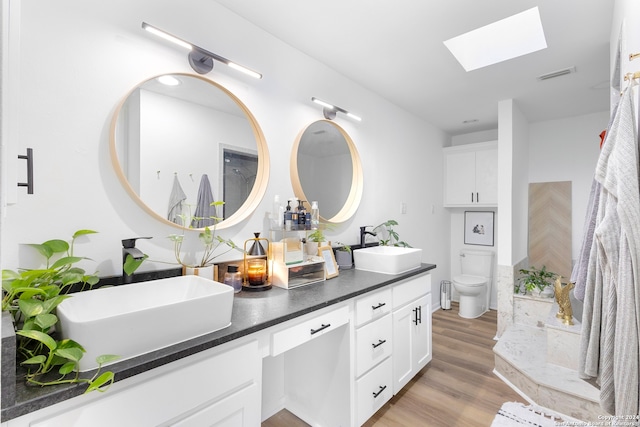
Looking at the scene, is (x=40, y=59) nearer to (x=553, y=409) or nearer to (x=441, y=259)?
(x=553, y=409)

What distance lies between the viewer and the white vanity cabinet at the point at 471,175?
12.2ft

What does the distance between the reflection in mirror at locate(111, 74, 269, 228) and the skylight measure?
1.49 m

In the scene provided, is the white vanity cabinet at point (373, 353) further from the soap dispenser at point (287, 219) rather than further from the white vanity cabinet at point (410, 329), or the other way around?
the soap dispenser at point (287, 219)

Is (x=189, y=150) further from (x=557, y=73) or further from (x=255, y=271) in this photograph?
(x=557, y=73)

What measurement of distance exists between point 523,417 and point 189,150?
2502 mm

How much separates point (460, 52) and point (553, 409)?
96.2 inches

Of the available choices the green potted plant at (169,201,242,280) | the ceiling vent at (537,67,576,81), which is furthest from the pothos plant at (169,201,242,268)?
the ceiling vent at (537,67,576,81)

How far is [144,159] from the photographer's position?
1429 millimetres

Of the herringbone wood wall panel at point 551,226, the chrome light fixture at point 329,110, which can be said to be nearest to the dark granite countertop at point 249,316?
the chrome light fixture at point 329,110

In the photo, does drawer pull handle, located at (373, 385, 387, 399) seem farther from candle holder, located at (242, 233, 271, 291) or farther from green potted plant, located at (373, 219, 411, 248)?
green potted plant, located at (373, 219, 411, 248)

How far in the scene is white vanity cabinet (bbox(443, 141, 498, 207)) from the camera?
3.72 meters

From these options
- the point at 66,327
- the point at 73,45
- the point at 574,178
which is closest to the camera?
the point at 66,327

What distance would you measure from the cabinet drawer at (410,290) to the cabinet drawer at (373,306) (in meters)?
0.10

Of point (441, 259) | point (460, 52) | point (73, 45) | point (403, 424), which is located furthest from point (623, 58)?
point (441, 259)
